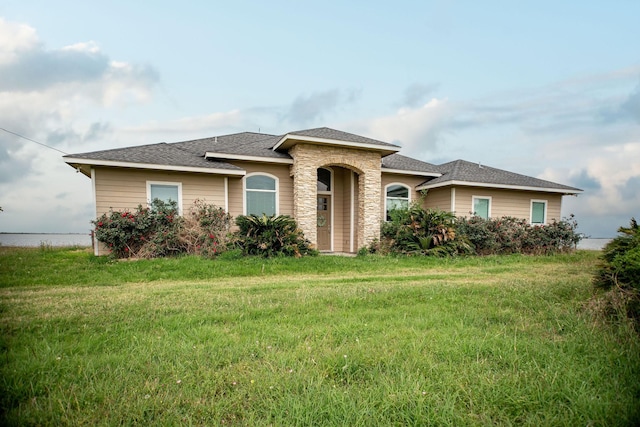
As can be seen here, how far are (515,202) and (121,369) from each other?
59.2ft

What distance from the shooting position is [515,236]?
1441 centimetres

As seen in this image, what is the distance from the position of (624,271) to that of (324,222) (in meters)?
11.8

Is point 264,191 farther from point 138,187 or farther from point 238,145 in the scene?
point 138,187

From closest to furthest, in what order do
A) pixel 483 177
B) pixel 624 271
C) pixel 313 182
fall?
pixel 624 271
pixel 313 182
pixel 483 177

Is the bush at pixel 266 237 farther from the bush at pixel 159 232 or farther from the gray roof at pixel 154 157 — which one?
the gray roof at pixel 154 157

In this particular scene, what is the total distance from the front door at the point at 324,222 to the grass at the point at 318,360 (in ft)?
32.1

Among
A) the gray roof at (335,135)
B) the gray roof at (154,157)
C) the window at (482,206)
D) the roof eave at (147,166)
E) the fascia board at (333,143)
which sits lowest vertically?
the window at (482,206)

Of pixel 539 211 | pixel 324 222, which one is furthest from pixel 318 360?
pixel 539 211

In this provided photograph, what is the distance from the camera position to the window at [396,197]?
610 inches

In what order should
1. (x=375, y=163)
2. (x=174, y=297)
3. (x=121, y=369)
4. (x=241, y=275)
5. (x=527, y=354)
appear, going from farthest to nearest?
1. (x=375, y=163)
2. (x=241, y=275)
3. (x=174, y=297)
4. (x=527, y=354)
5. (x=121, y=369)

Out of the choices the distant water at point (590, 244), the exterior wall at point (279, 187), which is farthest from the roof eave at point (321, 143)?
the distant water at point (590, 244)

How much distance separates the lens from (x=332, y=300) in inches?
197

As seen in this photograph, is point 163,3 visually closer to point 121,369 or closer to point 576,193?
point 121,369

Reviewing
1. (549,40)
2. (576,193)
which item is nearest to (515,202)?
(576,193)
